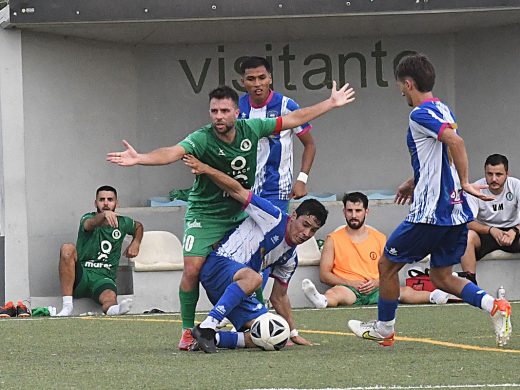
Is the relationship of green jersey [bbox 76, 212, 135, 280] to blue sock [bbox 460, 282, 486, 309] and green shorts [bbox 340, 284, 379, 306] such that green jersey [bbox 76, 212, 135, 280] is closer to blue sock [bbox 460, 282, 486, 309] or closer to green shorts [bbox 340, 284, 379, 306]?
green shorts [bbox 340, 284, 379, 306]

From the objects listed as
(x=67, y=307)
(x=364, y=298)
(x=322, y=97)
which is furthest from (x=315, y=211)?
(x=322, y=97)

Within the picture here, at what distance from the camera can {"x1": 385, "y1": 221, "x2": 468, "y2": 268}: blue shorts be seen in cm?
745

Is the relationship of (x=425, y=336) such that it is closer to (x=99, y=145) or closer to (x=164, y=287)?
(x=164, y=287)

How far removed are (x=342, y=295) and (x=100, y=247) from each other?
2.55 meters

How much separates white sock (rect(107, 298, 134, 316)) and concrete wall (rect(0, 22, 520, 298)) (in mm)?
2294

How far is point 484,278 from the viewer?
1377 cm

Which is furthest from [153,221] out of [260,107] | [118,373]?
[118,373]

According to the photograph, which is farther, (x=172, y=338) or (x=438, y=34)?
(x=438, y=34)

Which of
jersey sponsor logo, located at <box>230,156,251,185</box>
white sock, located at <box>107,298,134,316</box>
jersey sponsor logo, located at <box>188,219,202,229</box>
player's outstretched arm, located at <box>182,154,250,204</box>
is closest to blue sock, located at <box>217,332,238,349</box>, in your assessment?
jersey sponsor logo, located at <box>188,219,202,229</box>

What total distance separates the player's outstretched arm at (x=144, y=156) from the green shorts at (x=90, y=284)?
598 centimetres

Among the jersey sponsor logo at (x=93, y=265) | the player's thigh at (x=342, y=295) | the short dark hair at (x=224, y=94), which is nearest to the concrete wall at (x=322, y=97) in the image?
the jersey sponsor logo at (x=93, y=265)

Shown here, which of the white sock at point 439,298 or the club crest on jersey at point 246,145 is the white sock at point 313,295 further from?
the club crest on jersey at point 246,145

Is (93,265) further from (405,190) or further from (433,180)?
(433,180)

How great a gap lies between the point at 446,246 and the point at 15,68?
7539 millimetres
